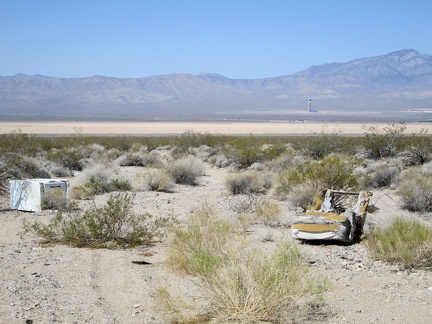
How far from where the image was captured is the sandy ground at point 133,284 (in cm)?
732

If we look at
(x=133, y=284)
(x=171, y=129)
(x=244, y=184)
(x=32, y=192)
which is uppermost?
(x=32, y=192)

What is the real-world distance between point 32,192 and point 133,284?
8.49 m

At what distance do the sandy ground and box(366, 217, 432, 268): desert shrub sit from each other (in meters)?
0.19

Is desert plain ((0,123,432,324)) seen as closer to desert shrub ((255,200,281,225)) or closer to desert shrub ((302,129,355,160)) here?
desert shrub ((255,200,281,225))

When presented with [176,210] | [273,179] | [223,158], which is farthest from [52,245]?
[223,158]

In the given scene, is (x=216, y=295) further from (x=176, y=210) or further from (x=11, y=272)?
(x=176, y=210)

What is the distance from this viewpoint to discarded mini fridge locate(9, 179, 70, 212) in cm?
1606

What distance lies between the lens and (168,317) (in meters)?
7.11

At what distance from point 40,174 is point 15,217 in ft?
26.5

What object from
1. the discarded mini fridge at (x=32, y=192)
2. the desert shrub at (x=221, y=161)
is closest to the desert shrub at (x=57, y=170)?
the desert shrub at (x=221, y=161)

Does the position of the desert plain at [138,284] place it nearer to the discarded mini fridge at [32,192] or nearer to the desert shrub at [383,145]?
the discarded mini fridge at [32,192]

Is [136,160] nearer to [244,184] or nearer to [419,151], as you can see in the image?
[244,184]

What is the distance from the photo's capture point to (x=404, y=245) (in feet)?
31.6

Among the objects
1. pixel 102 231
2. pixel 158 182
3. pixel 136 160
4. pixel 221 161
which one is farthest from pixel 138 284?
pixel 136 160
